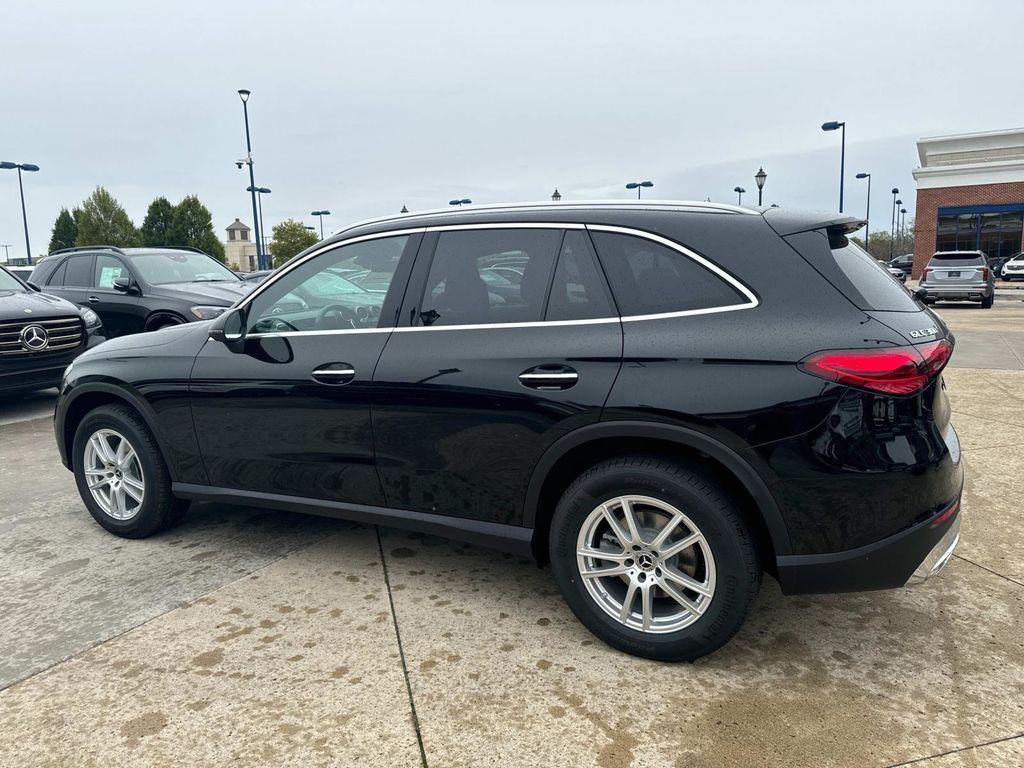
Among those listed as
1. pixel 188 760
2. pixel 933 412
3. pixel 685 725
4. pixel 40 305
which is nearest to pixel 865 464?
pixel 933 412

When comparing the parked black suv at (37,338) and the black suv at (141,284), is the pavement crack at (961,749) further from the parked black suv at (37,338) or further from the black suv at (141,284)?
Result: the black suv at (141,284)

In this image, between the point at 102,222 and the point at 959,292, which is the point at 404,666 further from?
the point at 102,222

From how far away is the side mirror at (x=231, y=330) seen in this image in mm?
3896

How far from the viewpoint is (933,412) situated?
8.98ft

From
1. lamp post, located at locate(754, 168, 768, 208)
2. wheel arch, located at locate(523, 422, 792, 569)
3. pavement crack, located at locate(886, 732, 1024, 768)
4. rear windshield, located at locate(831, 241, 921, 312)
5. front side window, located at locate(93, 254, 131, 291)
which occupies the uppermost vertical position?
lamp post, located at locate(754, 168, 768, 208)

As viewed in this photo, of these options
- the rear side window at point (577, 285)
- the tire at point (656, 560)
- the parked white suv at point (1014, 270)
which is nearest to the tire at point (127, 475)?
the tire at point (656, 560)

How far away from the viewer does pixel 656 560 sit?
290cm

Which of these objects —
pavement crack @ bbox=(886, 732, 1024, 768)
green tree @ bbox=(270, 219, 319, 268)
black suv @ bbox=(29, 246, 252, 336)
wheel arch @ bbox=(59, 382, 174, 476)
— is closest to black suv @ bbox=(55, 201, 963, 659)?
wheel arch @ bbox=(59, 382, 174, 476)

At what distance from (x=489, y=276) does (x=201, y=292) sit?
315 inches

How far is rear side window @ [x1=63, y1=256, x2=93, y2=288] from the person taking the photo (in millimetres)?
11023

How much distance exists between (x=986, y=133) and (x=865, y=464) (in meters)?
41.7

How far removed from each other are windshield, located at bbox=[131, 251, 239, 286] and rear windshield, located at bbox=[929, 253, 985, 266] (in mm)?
16618

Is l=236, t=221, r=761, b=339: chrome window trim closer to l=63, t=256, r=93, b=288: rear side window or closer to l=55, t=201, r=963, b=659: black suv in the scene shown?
l=55, t=201, r=963, b=659: black suv

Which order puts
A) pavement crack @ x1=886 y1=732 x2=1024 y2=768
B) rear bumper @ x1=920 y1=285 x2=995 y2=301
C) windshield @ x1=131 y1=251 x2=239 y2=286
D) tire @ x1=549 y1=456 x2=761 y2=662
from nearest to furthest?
pavement crack @ x1=886 y1=732 x2=1024 y2=768, tire @ x1=549 y1=456 x2=761 y2=662, windshield @ x1=131 y1=251 x2=239 y2=286, rear bumper @ x1=920 y1=285 x2=995 y2=301
